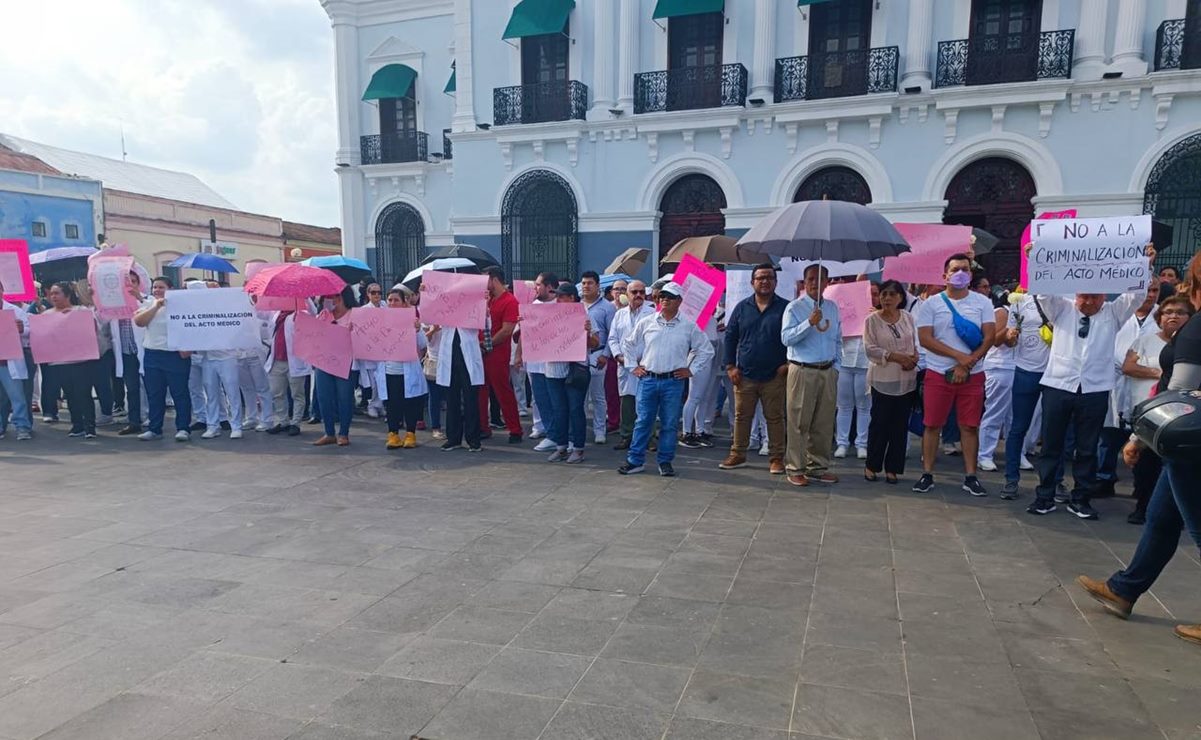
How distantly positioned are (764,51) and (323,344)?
1217 centimetres

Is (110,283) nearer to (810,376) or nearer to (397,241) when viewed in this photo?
(810,376)

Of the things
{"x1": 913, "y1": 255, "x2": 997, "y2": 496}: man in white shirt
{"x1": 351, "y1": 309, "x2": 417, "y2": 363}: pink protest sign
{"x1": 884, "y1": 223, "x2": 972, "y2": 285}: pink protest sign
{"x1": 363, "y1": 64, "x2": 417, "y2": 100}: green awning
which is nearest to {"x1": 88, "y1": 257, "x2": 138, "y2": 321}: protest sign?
{"x1": 351, "y1": 309, "x2": 417, "y2": 363}: pink protest sign

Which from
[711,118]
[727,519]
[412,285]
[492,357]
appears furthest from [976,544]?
[711,118]

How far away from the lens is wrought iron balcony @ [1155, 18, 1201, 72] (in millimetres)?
13539

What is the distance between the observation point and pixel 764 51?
16.1 meters

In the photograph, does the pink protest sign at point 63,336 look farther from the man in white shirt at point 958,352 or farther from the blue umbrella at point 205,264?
the man in white shirt at point 958,352

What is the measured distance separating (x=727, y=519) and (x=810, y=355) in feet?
5.63

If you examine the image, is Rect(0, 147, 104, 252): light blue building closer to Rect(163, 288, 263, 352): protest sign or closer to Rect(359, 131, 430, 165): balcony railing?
Rect(359, 131, 430, 165): balcony railing

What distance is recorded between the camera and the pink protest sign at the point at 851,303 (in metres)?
7.46

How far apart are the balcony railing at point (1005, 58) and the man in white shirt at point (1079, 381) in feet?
36.3

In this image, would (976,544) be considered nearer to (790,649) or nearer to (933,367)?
(933,367)

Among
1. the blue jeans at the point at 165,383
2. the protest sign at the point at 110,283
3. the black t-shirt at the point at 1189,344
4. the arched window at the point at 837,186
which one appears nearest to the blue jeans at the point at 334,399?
the blue jeans at the point at 165,383

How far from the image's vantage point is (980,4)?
15.0 metres

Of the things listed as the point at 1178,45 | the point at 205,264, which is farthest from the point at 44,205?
the point at 1178,45
